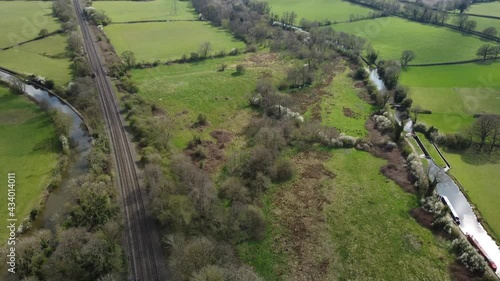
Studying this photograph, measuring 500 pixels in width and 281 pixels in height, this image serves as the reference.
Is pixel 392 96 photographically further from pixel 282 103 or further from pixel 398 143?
pixel 282 103

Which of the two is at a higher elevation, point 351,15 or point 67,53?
point 351,15

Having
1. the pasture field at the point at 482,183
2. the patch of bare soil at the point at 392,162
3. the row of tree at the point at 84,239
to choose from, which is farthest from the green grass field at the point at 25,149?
the pasture field at the point at 482,183

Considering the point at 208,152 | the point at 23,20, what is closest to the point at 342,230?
the point at 208,152

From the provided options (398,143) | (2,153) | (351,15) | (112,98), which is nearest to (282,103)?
(398,143)

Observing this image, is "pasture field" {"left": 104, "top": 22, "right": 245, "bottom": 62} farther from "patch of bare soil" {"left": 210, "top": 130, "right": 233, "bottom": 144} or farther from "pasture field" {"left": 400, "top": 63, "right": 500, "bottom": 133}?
"pasture field" {"left": 400, "top": 63, "right": 500, "bottom": 133}

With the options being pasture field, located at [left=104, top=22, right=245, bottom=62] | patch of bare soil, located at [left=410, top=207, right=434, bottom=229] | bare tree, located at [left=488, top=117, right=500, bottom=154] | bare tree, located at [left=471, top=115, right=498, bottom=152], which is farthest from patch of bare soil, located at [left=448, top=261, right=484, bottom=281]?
pasture field, located at [left=104, top=22, right=245, bottom=62]

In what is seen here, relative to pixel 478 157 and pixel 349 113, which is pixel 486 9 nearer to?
pixel 349 113
